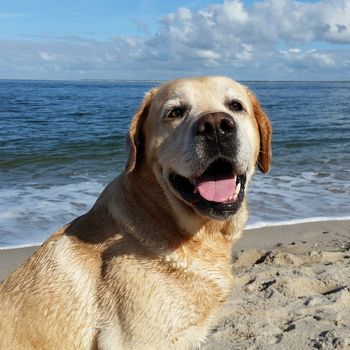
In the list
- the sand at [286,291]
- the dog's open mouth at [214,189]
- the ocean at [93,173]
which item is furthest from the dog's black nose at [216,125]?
the ocean at [93,173]

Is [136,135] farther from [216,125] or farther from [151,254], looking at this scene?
[151,254]

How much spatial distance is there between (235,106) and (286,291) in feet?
7.21

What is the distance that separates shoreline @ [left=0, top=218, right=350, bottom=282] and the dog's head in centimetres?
303

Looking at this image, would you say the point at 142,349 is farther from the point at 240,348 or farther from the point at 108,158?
the point at 108,158

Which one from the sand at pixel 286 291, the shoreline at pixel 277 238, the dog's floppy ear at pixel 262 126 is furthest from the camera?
the shoreline at pixel 277 238

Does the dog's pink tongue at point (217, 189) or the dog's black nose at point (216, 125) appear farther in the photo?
the dog's pink tongue at point (217, 189)

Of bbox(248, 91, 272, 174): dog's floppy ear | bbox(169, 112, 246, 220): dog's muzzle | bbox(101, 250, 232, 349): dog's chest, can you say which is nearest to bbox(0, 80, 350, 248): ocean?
bbox(248, 91, 272, 174): dog's floppy ear

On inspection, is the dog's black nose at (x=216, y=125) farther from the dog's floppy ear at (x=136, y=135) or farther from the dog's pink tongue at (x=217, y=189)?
the dog's floppy ear at (x=136, y=135)

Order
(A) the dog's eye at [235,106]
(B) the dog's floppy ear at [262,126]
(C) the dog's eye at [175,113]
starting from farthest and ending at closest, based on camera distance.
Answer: (B) the dog's floppy ear at [262,126], (A) the dog's eye at [235,106], (C) the dog's eye at [175,113]

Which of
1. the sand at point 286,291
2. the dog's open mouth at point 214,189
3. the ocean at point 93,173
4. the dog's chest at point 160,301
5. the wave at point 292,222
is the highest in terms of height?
the dog's open mouth at point 214,189

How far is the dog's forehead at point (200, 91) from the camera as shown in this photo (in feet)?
10.5

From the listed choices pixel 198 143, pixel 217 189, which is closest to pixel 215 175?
pixel 217 189

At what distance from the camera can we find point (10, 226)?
22.6ft

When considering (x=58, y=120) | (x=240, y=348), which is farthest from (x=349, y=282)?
(x=58, y=120)
